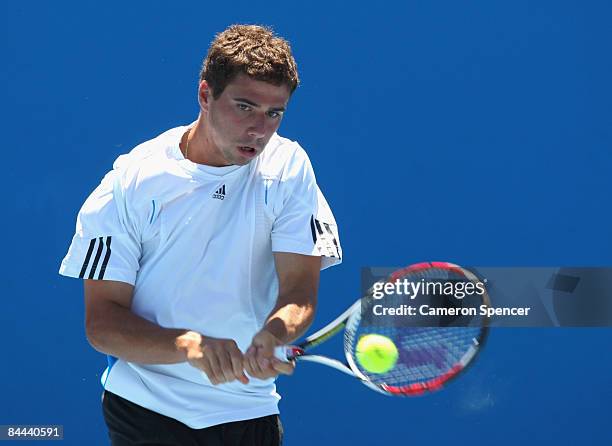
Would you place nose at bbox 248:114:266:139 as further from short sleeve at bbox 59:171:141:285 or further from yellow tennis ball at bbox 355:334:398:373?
yellow tennis ball at bbox 355:334:398:373

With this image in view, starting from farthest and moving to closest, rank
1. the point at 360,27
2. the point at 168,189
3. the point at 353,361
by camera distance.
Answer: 1. the point at 360,27
2. the point at 353,361
3. the point at 168,189

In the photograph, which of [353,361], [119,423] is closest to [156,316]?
[119,423]

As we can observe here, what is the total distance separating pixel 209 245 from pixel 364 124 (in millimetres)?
1790

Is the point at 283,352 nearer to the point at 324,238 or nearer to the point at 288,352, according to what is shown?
the point at 288,352

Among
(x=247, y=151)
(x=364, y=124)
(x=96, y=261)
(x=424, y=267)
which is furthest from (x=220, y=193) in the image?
(x=364, y=124)

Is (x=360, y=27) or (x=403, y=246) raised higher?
(x=360, y=27)

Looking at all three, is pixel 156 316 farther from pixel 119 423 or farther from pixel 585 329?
pixel 585 329

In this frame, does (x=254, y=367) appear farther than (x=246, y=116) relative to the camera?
No

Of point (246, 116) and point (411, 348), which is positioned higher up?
point (246, 116)

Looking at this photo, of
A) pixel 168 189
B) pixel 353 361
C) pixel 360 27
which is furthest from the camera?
pixel 360 27

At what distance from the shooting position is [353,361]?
3039mm

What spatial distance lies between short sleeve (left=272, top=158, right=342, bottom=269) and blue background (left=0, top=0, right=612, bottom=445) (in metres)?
1.59

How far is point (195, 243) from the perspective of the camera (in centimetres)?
281

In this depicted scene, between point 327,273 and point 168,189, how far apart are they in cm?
179
